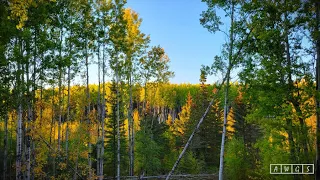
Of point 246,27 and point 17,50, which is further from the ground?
point 246,27

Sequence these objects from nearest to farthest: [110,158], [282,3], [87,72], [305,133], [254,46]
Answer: [305,133] → [282,3] → [254,46] → [87,72] → [110,158]

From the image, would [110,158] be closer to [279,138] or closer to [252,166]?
[252,166]

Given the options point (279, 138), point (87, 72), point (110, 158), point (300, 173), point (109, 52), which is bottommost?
point (110, 158)

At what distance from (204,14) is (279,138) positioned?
6.65m

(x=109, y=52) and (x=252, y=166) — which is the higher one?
(x=109, y=52)

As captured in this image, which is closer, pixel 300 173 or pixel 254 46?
pixel 300 173

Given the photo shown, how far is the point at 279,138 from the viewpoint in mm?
11531

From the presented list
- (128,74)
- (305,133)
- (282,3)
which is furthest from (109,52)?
(305,133)

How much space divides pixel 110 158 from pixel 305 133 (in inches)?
709

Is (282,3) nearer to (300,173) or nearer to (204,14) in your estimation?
(204,14)

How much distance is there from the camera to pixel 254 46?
516 inches

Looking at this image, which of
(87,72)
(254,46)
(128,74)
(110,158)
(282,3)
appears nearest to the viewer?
(282,3)

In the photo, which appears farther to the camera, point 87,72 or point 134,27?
point 134,27

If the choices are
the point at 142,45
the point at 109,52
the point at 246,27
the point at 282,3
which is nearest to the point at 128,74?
the point at 142,45
